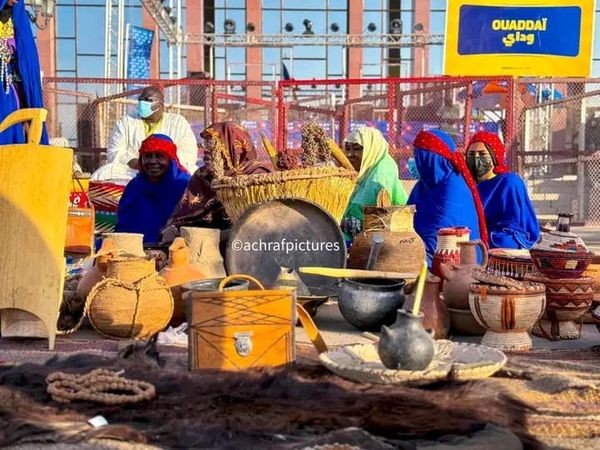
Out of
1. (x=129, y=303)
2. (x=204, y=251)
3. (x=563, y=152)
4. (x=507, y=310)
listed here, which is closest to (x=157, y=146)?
(x=204, y=251)

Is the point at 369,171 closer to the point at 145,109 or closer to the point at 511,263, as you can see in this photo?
the point at 511,263

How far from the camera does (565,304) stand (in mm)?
3924

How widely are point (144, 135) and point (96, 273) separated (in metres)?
4.57

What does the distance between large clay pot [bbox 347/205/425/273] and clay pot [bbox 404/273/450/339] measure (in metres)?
0.70

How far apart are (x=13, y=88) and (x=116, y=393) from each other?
11.8 ft

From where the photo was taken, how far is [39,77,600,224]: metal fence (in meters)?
10.3

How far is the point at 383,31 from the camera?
2942 centimetres

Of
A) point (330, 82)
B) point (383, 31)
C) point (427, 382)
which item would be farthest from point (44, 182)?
point (383, 31)

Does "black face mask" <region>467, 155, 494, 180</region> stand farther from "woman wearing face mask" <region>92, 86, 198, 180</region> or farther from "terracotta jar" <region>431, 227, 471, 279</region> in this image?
"woman wearing face mask" <region>92, 86, 198, 180</region>

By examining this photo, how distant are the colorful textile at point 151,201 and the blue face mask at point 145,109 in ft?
7.35

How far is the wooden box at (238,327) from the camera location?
297cm

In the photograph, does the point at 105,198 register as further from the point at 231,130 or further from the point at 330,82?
the point at 330,82

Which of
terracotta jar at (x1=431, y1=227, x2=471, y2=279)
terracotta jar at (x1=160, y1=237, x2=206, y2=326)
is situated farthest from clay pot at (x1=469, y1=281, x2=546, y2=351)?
terracotta jar at (x1=160, y1=237, x2=206, y2=326)

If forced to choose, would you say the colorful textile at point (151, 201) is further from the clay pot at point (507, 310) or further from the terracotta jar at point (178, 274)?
the clay pot at point (507, 310)
